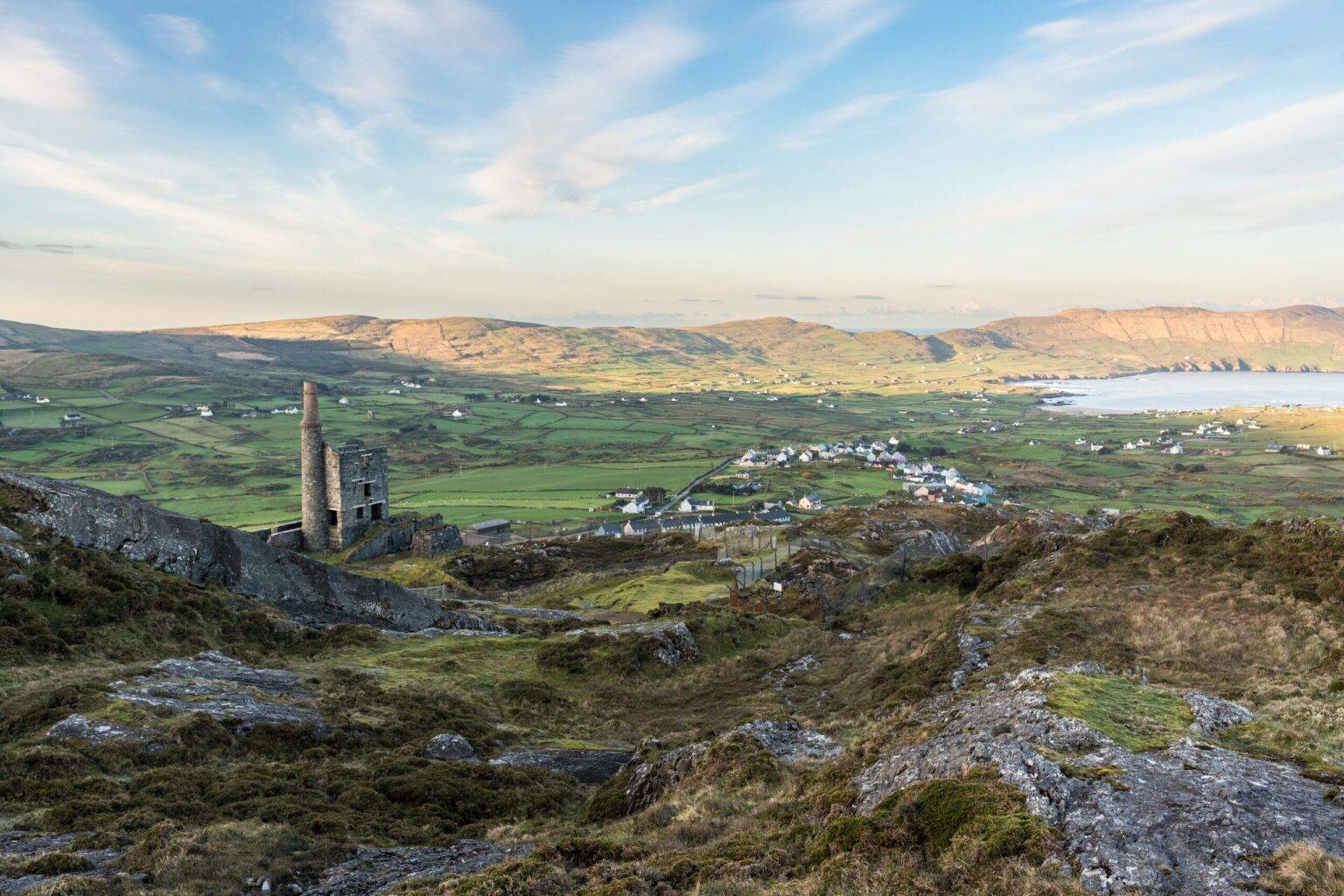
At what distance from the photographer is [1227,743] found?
41.4 feet

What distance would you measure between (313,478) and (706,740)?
45714 mm

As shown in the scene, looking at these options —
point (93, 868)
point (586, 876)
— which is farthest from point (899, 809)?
point (93, 868)

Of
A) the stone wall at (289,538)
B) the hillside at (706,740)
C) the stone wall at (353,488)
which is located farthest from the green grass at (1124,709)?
the stone wall at (289,538)

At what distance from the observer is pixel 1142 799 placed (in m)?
9.85

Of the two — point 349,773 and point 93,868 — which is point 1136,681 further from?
point 93,868

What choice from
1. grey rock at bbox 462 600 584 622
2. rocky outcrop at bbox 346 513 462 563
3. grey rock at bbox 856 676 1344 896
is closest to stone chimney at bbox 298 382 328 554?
rocky outcrop at bbox 346 513 462 563

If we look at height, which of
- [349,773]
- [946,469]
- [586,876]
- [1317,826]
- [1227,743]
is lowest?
[946,469]

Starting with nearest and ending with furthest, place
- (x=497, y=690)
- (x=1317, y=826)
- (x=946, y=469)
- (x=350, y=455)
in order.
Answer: (x=1317, y=826), (x=497, y=690), (x=350, y=455), (x=946, y=469)

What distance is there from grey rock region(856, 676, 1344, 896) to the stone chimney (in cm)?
5125

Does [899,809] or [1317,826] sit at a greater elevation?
[1317,826]

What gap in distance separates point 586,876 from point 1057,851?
21.8 ft

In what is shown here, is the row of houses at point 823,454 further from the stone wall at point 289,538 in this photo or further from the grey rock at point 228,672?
the grey rock at point 228,672

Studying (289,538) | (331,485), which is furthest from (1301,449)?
(289,538)

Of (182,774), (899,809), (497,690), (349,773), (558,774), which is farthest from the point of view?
(497,690)
